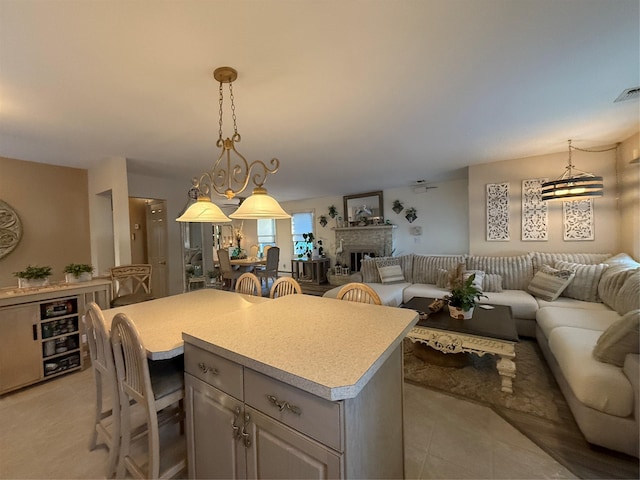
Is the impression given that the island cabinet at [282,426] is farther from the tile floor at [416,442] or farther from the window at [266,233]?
the window at [266,233]

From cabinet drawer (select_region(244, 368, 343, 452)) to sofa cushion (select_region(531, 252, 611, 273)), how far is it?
13.3 feet

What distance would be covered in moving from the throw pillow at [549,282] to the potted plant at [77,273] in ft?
17.6

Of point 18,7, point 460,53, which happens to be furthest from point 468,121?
point 18,7

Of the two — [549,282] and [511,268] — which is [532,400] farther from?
[511,268]

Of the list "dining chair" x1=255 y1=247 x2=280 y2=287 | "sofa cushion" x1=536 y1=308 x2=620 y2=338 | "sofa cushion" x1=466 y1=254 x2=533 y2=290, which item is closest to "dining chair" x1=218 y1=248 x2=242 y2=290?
"dining chair" x1=255 y1=247 x2=280 y2=287

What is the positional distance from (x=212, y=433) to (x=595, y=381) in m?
2.18

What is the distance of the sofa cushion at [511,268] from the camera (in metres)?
3.60

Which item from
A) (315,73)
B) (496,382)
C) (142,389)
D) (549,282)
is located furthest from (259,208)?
(549,282)

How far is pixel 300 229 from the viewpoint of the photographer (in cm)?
795

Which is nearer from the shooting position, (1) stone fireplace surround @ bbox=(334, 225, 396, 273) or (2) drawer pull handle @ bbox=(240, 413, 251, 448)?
(2) drawer pull handle @ bbox=(240, 413, 251, 448)

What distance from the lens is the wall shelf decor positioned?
4031 mm

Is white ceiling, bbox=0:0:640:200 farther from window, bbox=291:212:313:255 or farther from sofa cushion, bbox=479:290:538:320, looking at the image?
window, bbox=291:212:313:255

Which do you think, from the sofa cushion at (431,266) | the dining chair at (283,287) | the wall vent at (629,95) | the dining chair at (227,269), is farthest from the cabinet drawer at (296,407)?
the dining chair at (227,269)

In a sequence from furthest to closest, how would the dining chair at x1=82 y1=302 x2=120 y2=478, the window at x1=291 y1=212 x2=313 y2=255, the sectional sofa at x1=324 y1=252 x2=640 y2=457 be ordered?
1. the window at x1=291 y1=212 x2=313 y2=255
2. the sectional sofa at x1=324 y1=252 x2=640 y2=457
3. the dining chair at x1=82 y1=302 x2=120 y2=478
